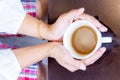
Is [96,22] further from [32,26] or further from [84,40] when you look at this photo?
[32,26]

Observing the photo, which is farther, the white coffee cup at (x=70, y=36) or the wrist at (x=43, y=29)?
the wrist at (x=43, y=29)

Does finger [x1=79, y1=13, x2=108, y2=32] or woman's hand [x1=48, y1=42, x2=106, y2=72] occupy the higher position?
finger [x1=79, y1=13, x2=108, y2=32]

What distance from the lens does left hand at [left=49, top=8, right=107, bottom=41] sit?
2.55 ft

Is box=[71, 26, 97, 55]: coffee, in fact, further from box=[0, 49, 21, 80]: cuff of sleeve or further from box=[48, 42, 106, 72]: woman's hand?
box=[0, 49, 21, 80]: cuff of sleeve

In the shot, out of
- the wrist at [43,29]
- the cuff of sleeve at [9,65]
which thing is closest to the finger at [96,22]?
the wrist at [43,29]

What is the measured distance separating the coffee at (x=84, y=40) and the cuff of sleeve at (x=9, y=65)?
0.60ft

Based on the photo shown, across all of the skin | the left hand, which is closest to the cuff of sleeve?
the skin

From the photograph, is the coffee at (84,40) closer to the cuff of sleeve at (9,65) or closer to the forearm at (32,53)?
the forearm at (32,53)

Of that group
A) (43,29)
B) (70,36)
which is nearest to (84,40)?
(70,36)

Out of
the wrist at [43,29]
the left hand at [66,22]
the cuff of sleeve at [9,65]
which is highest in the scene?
the left hand at [66,22]

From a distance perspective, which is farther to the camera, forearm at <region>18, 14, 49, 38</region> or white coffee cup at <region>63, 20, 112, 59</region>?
forearm at <region>18, 14, 49, 38</region>

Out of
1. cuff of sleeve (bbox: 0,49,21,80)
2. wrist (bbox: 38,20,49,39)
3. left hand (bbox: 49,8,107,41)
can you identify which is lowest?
cuff of sleeve (bbox: 0,49,21,80)

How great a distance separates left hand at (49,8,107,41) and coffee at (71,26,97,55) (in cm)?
3

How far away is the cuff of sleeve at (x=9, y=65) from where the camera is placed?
30.0 inches
